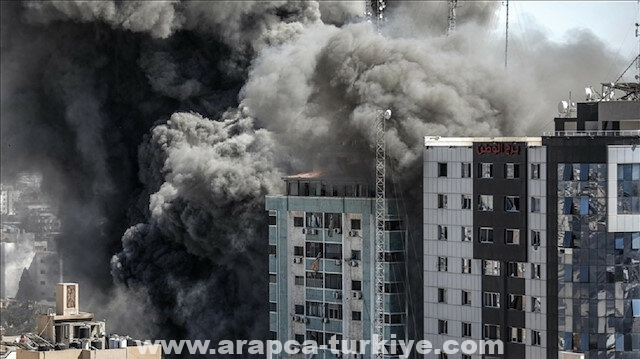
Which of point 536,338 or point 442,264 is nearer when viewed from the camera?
point 536,338

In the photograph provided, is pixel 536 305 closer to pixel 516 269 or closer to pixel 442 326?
pixel 516 269

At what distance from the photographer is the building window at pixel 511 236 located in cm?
7075

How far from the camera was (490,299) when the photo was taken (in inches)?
2808

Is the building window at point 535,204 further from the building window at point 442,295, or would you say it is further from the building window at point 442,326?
the building window at point 442,326

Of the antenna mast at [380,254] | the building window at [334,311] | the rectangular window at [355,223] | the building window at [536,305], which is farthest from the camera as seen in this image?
the building window at [334,311]

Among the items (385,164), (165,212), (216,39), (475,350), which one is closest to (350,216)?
(385,164)

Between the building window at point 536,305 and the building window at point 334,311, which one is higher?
the building window at point 536,305

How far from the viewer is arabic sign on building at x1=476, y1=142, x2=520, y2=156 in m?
70.9

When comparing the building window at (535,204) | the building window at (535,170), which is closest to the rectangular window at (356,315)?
the building window at (535,204)

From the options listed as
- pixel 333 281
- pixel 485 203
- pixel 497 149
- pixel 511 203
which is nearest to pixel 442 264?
pixel 485 203

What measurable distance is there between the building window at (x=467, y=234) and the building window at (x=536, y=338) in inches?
133

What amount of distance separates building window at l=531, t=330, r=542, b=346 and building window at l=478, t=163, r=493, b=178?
15.0 ft

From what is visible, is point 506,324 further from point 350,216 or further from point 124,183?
point 124,183

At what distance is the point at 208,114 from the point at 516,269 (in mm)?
27028
